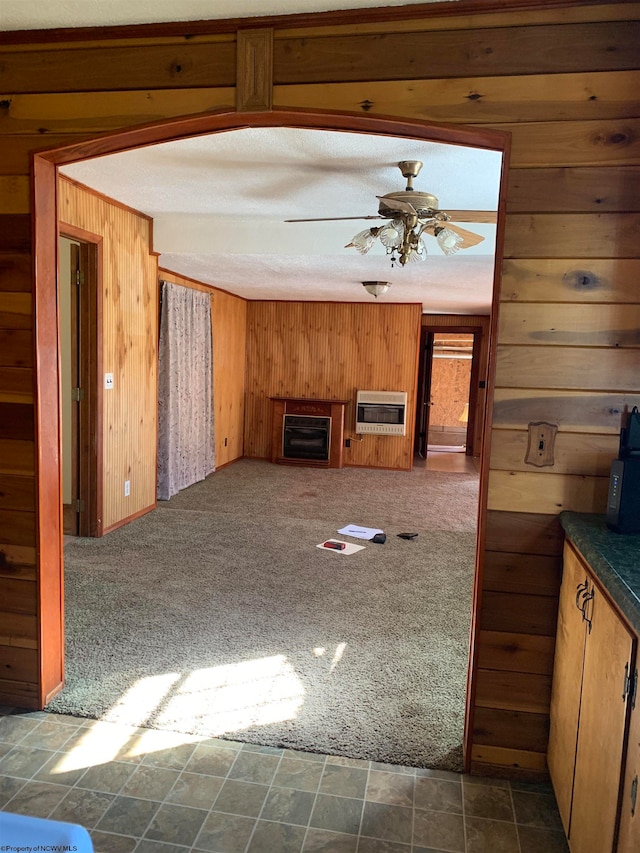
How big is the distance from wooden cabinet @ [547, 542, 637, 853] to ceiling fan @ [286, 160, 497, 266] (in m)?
1.94

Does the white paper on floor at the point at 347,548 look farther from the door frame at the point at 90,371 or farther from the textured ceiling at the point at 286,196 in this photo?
the textured ceiling at the point at 286,196

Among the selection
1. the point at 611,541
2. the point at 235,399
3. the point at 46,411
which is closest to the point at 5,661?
the point at 46,411

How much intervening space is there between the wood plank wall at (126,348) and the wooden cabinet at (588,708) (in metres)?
3.44

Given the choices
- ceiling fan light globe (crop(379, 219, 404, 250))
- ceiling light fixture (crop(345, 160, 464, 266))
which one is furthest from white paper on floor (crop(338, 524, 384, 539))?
ceiling fan light globe (crop(379, 219, 404, 250))

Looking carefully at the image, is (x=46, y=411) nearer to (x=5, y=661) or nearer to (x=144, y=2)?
(x=5, y=661)

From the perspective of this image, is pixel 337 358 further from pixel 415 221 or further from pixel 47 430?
pixel 47 430

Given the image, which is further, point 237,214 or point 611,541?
point 237,214

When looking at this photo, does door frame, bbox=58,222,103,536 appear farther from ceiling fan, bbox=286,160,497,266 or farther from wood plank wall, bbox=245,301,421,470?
wood plank wall, bbox=245,301,421,470

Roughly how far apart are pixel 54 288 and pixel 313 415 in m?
5.58

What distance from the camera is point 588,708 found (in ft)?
5.00

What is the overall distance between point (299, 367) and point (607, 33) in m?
6.41

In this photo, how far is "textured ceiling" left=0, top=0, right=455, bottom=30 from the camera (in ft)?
5.91

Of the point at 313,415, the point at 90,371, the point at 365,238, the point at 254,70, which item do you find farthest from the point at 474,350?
the point at 254,70

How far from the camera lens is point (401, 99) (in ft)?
6.05
